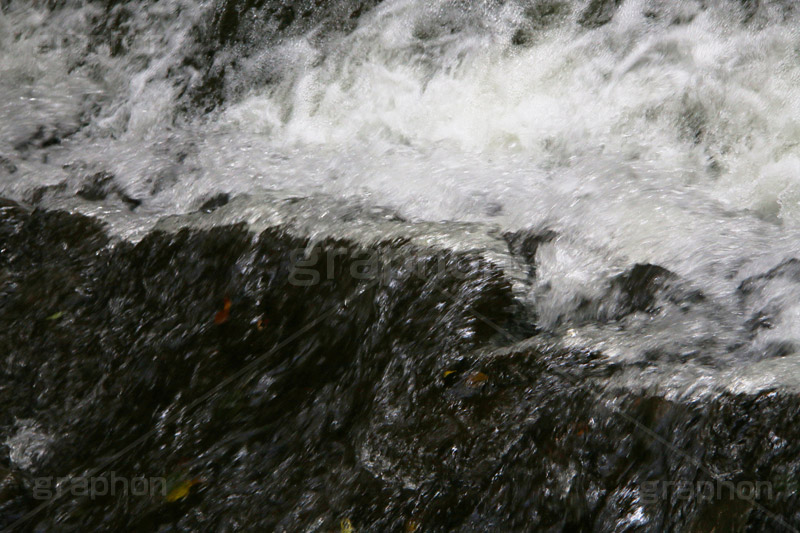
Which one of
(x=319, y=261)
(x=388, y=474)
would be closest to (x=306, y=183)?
(x=319, y=261)

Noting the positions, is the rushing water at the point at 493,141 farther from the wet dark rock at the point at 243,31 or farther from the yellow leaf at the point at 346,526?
the yellow leaf at the point at 346,526

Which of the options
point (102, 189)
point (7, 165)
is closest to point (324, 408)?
point (102, 189)

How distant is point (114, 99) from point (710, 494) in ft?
14.9

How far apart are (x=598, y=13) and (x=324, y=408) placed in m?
2.42

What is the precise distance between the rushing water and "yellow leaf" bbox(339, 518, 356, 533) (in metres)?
0.82

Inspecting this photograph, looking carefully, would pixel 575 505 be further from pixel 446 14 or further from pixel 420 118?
pixel 446 14

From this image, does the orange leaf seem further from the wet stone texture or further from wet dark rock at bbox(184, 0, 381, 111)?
wet dark rock at bbox(184, 0, 381, 111)

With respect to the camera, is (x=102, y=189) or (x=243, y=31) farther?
(x=243, y=31)

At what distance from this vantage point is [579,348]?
255cm

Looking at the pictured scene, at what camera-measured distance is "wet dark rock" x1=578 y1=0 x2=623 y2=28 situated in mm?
4152

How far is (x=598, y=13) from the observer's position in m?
4.19

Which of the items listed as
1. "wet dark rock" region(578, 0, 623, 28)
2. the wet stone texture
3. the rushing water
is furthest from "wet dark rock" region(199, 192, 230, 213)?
"wet dark rock" region(578, 0, 623, 28)

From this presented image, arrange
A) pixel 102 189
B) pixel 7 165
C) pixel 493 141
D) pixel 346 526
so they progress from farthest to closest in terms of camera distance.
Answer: pixel 7 165 < pixel 102 189 < pixel 493 141 < pixel 346 526

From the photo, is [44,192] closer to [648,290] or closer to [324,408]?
[324,408]
